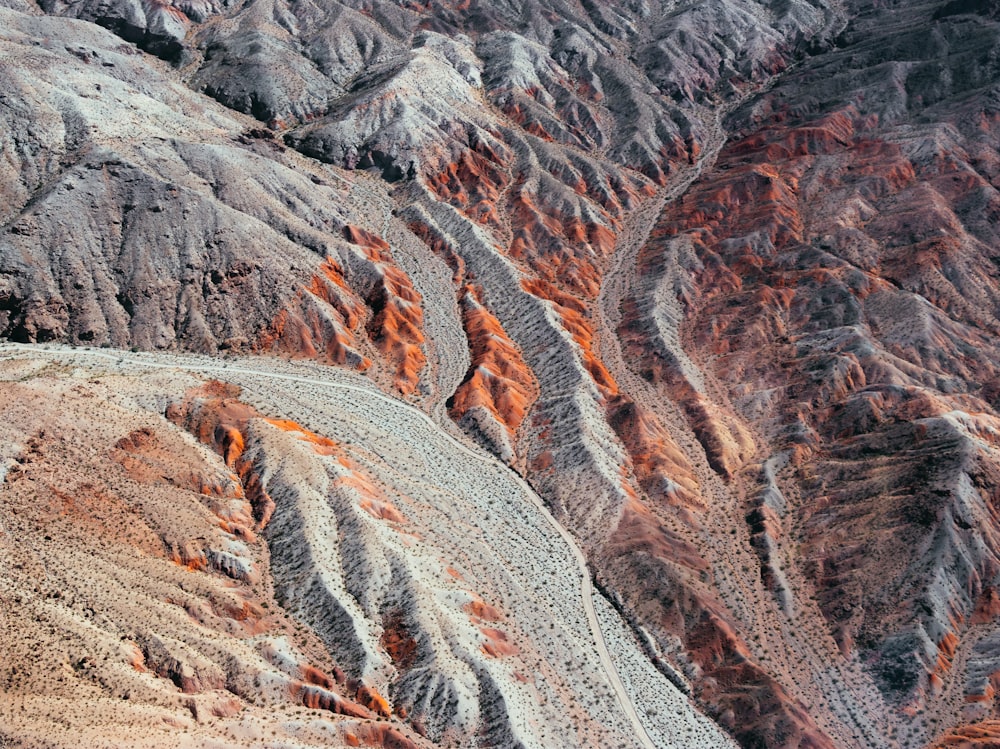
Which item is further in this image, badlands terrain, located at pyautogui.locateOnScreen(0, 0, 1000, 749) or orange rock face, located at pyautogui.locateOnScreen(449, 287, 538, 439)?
orange rock face, located at pyautogui.locateOnScreen(449, 287, 538, 439)

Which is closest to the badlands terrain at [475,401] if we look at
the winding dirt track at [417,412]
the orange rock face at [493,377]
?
the winding dirt track at [417,412]

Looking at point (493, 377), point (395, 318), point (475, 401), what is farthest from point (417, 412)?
point (395, 318)

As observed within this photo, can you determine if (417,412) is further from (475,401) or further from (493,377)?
(493,377)

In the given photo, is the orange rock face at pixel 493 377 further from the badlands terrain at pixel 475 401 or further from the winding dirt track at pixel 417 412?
the winding dirt track at pixel 417 412

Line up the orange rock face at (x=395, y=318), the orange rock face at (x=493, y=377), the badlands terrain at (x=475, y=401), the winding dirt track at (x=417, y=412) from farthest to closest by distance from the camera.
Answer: the orange rock face at (x=395, y=318), the orange rock face at (x=493, y=377), the winding dirt track at (x=417, y=412), the badlands terrain at (x=475, y=401)

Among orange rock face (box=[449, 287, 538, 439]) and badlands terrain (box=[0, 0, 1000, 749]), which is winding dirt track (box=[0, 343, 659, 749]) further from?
orange rock face (box=[449, 287, 538, 439])

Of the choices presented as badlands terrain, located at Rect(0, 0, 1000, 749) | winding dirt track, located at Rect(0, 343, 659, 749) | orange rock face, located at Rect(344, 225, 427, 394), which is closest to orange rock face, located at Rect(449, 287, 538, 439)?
badlands terrain, located at Rect(0, 0, 1000, 749)
